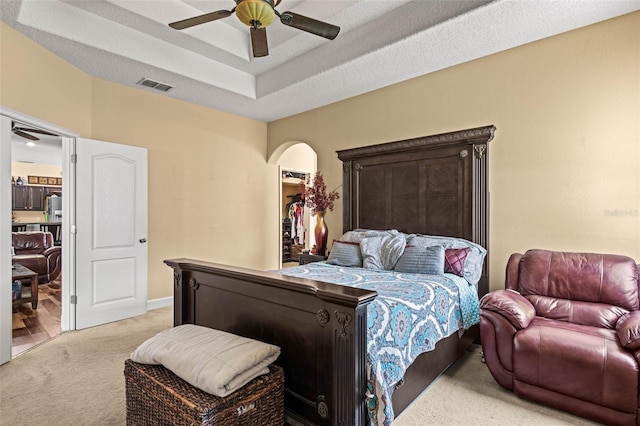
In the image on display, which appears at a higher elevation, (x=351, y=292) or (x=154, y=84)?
(x=154, y=84)

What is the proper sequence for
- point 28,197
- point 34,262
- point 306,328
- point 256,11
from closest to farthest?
point 306,328
point 256,11
point 34,262
point 28,197

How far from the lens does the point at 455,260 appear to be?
3.13 m

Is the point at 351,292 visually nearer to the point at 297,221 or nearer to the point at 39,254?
the point at 297,221

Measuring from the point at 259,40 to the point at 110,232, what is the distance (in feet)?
9.54

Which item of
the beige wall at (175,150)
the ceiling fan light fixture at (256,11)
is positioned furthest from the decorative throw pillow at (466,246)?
the beige wall at (175,150)

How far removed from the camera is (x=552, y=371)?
A: 7.18 feet

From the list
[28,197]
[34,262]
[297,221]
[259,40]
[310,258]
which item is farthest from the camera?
[28,197]

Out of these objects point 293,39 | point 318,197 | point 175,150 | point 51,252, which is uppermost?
point 293,39

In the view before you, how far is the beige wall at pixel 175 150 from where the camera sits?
3.33m

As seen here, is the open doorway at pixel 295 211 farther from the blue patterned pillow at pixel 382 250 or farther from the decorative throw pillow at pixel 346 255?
the blue patterned pillow at pixel 382 250

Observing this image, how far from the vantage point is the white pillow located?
1.60m

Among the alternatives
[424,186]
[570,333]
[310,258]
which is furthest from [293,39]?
[570,333]

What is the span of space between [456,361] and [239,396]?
2.14 m

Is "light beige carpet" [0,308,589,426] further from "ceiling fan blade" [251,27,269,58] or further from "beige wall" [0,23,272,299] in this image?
"ceiling fan blade" [251,27,269,58]
